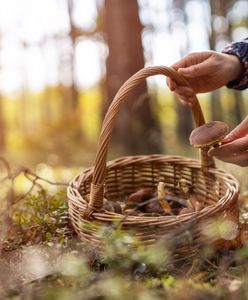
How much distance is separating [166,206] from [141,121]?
12.7 ft

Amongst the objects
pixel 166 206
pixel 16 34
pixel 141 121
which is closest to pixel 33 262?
pixel 166 206

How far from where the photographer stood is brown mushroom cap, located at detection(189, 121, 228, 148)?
1.56m

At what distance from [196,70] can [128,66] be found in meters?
3.90

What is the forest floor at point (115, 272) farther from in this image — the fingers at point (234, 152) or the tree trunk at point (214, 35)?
the tree trunk at point (214, 35)

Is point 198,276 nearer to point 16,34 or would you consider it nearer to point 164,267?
→ point 164,267

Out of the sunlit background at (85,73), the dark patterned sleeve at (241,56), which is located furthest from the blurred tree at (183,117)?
the dark patterned sleeve at (241,56)

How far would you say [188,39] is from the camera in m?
10.8

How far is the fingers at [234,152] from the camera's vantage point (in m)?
1.59

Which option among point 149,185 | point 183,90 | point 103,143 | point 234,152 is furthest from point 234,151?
point 149,185

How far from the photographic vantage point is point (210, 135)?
5.12 ft

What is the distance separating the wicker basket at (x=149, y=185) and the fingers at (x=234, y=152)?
4.7 inches

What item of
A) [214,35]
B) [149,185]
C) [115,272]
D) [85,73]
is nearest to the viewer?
[115,272]

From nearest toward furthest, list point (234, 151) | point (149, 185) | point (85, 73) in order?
1. point (234, 151)
2. point (149, 185)
3. point (85, 73)

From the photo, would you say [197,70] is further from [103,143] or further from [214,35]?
[214,35]
